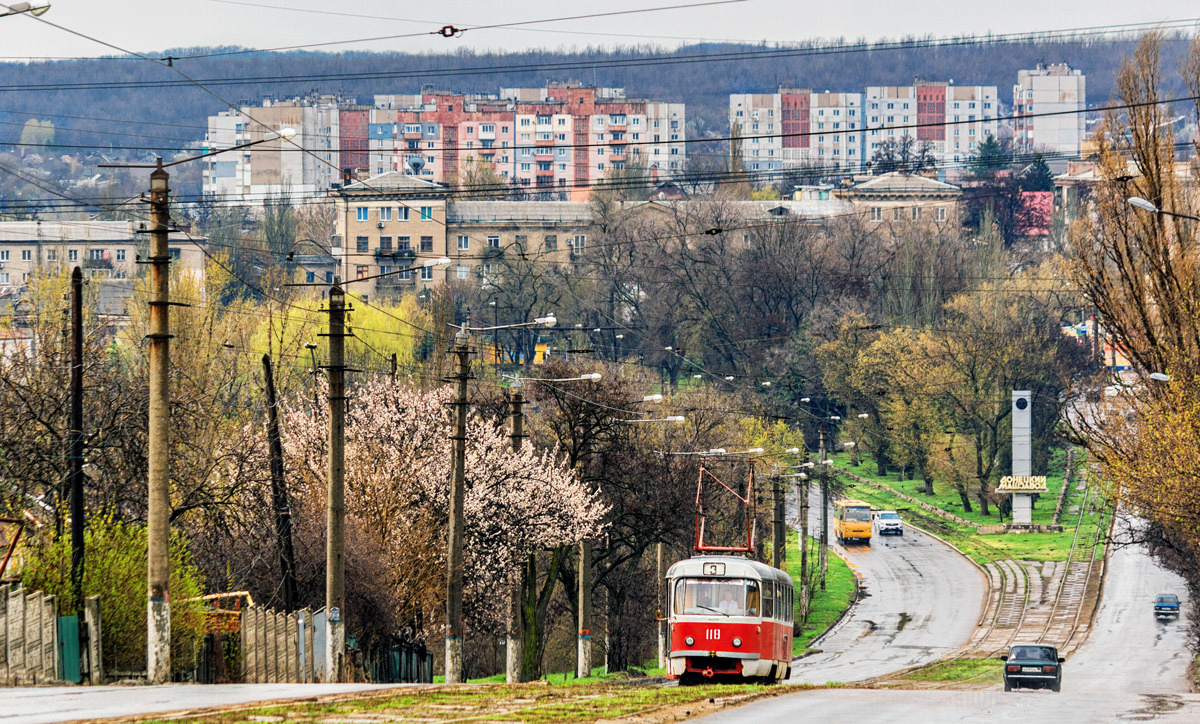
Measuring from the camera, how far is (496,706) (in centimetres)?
2138

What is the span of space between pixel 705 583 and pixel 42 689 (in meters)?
15.0

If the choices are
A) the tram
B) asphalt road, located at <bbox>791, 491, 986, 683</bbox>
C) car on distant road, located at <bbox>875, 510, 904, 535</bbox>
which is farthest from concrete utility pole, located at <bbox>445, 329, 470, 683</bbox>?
car on distant road, located at <bbox>875, 510, 904, 535</bbox>

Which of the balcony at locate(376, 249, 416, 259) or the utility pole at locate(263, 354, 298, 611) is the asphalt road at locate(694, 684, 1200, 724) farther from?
the balcony at locate(376, 249, 416, 259)

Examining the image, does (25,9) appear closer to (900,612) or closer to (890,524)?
(900,612)

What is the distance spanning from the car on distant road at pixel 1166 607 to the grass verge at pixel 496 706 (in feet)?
157

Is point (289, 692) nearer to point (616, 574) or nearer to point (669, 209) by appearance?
point (616, 574)

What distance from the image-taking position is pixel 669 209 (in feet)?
500

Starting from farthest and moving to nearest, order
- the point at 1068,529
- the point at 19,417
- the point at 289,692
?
the point at 1068,529 < the point at 19,417 < the point at 289,692

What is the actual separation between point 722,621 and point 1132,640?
34.5 metres

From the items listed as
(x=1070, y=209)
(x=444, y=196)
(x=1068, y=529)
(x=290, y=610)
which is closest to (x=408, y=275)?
(x=444, y=196)

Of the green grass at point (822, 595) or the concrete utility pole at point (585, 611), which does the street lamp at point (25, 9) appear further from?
the green grass at point (822, 595)

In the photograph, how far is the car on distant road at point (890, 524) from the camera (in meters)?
97.1

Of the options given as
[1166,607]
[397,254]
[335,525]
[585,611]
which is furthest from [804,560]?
[335,525]

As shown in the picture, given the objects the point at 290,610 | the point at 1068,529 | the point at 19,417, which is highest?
the point at 19,417
